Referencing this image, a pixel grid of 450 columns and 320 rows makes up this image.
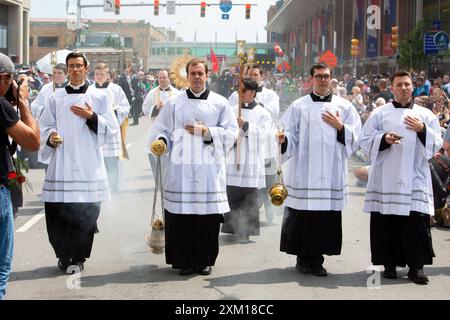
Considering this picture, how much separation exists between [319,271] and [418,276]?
0.87 meters

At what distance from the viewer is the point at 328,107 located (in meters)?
8.06

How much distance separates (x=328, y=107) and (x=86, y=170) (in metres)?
2.28

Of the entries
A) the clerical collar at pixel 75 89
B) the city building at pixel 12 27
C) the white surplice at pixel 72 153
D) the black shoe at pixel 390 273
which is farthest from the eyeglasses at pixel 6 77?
the city building at pixel 12 27

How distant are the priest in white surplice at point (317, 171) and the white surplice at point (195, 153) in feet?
1.94

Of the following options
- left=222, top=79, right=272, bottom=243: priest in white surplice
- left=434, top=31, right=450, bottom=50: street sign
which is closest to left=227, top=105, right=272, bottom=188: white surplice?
left=222, top=79, right=272, bottom=243: priest in white surplice

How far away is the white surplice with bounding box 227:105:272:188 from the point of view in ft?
32.8

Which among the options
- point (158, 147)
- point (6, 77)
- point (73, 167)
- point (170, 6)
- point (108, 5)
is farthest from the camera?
point (170, 6)

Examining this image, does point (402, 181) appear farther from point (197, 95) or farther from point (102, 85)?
point (102, 85)

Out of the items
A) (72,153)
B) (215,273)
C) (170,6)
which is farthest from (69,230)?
(170,6)

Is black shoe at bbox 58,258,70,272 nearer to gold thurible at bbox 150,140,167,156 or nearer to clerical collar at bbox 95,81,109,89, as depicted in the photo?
gold thurible at bbox 150,140,167,156

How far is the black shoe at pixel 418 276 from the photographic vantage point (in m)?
7.62

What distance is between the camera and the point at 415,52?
26.9 meters
